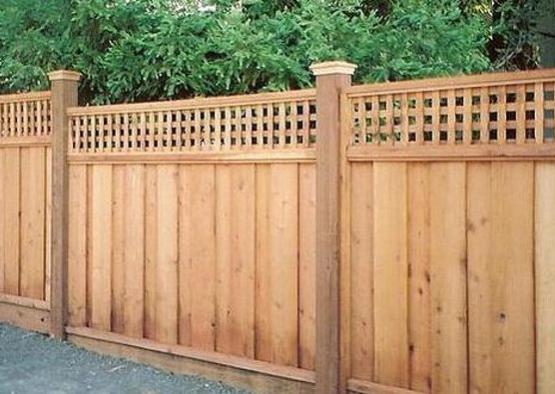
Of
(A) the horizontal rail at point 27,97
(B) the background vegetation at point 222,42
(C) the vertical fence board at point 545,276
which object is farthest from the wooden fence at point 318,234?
(B) the background vegetation at point 222,42

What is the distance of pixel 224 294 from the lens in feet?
14.6

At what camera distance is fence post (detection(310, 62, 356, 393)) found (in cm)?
385

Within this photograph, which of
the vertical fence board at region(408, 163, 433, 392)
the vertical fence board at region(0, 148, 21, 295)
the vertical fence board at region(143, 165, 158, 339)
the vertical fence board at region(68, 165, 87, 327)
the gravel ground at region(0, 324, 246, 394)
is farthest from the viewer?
the vertical fence board at region(0, 148, 21, 295)

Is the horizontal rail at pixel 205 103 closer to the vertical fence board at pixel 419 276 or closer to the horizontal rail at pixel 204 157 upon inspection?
the horizontal rail at pixel 204 157

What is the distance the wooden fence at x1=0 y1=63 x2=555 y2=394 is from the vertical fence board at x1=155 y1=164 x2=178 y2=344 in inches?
0.5

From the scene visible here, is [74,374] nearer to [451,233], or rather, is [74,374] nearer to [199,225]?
[199,225]

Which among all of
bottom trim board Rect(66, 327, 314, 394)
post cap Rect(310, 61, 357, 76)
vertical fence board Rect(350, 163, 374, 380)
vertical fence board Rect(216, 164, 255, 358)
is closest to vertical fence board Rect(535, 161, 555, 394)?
vertical fence board Rect(350, 163, 374, 380)

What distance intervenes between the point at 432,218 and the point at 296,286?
915 mm

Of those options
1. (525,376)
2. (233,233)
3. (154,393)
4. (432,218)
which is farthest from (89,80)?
(525,376)

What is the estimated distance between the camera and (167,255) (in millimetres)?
4754

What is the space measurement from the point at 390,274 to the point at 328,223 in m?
0.41

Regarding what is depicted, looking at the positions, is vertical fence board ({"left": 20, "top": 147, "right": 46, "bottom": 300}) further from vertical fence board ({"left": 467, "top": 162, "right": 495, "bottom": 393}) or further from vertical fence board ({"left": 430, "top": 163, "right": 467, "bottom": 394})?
vertical fence board ({"left": 467, "top": 162, "right": 495, "bottom": 393})

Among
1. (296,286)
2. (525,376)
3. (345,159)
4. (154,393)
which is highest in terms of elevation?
(345,159)

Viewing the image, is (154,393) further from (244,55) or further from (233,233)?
(244,55)
